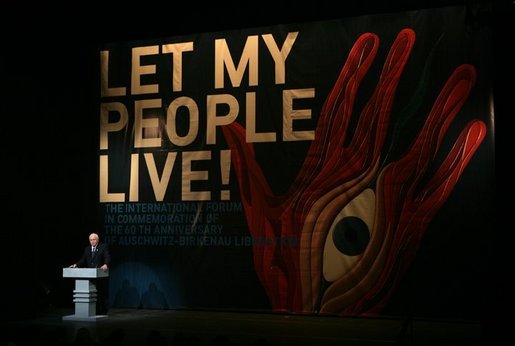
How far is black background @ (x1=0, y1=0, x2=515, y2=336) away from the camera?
8203 mm

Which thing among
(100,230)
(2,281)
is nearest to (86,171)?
(100,230)

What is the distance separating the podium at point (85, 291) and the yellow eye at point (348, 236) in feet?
8.89

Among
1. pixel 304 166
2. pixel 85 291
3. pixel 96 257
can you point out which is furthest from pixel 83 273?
pixel 304 166

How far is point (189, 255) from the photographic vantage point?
939 cm

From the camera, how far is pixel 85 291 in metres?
8.19

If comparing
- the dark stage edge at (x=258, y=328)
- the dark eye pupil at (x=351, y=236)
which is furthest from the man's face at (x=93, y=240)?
the dark eye pupil at (x=351, y=236)

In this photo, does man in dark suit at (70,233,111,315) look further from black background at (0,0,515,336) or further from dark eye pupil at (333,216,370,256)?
dark eye pupil at (333,216,370,256)

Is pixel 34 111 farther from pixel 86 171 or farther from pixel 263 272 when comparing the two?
pixel 263 272

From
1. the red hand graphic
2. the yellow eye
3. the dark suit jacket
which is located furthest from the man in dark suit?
the yellow eye

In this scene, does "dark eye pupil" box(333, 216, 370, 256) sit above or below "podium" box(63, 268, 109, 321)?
above

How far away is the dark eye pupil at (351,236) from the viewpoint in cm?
866

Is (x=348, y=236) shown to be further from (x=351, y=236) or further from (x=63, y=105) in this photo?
(x=63, y=105)

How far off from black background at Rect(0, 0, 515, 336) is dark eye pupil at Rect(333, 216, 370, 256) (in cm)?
148

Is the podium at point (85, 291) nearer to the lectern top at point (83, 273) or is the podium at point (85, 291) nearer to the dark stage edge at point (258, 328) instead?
the lectern top at point (83, 273)
